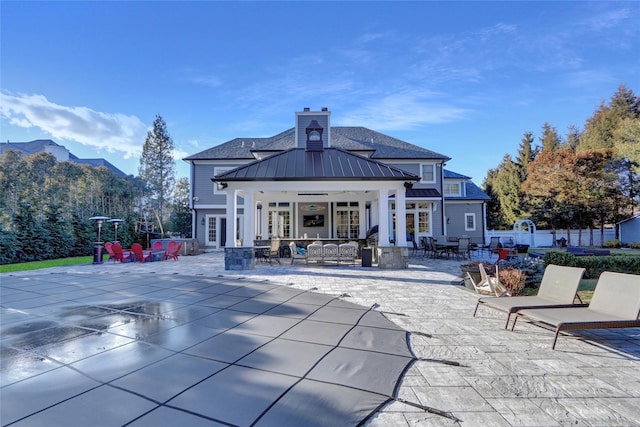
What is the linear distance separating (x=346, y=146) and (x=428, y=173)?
6094mm

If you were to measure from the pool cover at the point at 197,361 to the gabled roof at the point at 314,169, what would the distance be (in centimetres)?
542

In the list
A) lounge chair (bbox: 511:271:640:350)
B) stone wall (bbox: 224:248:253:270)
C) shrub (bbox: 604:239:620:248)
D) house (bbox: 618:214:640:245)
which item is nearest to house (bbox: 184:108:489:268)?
stone wall (bbox: 224:248:253:270)

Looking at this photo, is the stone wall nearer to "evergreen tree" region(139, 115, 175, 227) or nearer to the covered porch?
the covered porch

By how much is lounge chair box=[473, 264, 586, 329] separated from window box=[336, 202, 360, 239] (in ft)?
38.0

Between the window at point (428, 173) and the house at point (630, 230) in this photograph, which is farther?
the house at point (630, 230)

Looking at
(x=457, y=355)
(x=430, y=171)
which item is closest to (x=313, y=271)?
(x=457, y=355)

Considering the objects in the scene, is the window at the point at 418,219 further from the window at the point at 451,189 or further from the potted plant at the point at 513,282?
the potted plant at the point at 513,282

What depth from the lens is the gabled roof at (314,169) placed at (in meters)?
10.4

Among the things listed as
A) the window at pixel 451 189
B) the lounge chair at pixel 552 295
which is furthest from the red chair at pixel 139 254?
the window at pixel 451 189

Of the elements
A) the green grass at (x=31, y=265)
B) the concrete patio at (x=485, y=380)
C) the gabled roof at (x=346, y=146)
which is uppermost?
the gabled roof at (x=346, y=146)

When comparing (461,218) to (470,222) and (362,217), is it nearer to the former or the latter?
(470,222)

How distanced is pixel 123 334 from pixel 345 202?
519 inches

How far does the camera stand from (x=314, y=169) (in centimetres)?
1095

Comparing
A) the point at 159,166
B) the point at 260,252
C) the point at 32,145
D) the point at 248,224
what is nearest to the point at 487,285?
the point at 248,224
